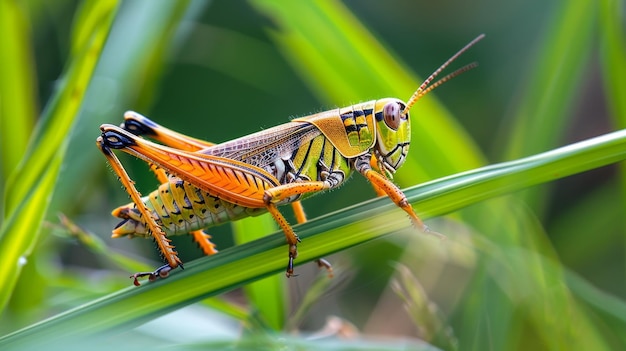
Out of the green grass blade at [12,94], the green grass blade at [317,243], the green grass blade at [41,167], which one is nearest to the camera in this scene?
the green grass blade at [317,243]

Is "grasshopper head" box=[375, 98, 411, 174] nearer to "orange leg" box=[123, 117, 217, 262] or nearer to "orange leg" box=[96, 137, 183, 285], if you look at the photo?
"orange leg" box=[123, 117, 217, 262]

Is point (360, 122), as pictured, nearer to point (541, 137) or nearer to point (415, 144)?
point (415, 144)

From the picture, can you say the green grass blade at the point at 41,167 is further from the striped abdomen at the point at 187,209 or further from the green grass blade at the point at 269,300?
the green grass blade at the point at 269,300

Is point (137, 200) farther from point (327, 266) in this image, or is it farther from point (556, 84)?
point (556, 84)

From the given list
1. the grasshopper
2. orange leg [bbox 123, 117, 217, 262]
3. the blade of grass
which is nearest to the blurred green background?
the blade of grass

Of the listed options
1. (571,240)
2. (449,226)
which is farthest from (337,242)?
(571,240)

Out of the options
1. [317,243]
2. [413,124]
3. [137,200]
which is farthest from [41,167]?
[413,124]

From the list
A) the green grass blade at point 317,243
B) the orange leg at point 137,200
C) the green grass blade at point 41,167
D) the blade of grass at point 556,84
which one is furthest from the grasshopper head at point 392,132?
the green grass blade at point 41,167
